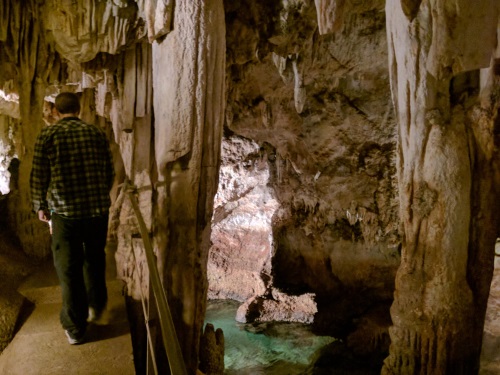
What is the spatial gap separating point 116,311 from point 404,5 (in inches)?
116

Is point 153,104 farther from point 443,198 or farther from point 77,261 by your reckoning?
point 443,198

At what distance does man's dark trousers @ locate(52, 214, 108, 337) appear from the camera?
2607 mm

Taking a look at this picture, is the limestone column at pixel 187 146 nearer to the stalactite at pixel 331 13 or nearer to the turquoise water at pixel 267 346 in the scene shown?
the stalactite at pixel 331 13

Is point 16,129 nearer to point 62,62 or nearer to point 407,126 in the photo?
point 62,62

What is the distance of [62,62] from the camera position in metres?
5.73

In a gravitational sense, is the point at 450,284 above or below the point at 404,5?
below

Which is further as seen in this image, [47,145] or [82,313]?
[82,313]

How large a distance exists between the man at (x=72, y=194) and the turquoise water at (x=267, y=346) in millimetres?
5040

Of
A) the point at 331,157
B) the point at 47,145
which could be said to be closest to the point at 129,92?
the point at 47,145

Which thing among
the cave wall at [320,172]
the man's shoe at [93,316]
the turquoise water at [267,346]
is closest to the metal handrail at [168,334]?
the man's shoe at [93,316]

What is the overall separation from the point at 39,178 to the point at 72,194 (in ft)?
0.66

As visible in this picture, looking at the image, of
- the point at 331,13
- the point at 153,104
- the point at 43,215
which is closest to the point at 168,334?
the point at 43,215

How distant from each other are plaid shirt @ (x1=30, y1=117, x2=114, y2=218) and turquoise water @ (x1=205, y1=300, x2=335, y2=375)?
5387 millimetres

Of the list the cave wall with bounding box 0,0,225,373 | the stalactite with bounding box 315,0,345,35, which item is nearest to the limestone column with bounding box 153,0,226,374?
the cave wall with bounding box 0,0,225,373
